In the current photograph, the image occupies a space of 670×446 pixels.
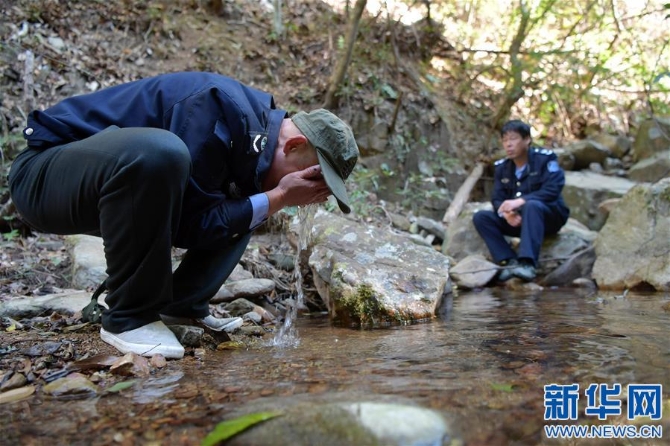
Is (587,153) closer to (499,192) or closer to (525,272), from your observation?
(499,192)

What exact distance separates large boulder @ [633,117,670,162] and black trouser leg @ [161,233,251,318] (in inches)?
317

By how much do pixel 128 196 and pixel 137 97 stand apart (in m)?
0.51

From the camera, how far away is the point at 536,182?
18.3 feet

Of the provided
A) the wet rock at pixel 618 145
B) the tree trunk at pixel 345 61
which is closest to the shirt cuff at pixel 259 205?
the tree trunk at pixel 345 61

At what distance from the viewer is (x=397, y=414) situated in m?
1.15

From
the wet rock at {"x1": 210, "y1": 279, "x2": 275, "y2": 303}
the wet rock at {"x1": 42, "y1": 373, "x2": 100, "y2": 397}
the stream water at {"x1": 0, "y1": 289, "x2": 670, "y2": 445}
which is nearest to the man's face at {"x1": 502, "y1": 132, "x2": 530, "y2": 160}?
the stream water at {"x1": 0, "y1": 289, "x2": 670, "y2": 445}

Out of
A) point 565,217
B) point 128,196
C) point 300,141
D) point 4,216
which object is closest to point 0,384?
point 128,196

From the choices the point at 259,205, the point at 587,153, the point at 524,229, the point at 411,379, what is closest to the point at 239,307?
the point at 259,205

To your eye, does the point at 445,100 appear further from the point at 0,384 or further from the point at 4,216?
the point at 0,384

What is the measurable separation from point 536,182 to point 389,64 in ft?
13.0

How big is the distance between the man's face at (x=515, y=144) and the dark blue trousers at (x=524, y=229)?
666mm

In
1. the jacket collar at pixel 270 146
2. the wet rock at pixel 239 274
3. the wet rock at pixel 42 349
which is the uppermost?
the jacket collar at pixel 270 146

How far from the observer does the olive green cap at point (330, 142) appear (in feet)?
6.93

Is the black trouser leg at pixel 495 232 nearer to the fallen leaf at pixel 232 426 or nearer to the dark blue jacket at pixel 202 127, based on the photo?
the dark blue jacket at pixel 202 127
